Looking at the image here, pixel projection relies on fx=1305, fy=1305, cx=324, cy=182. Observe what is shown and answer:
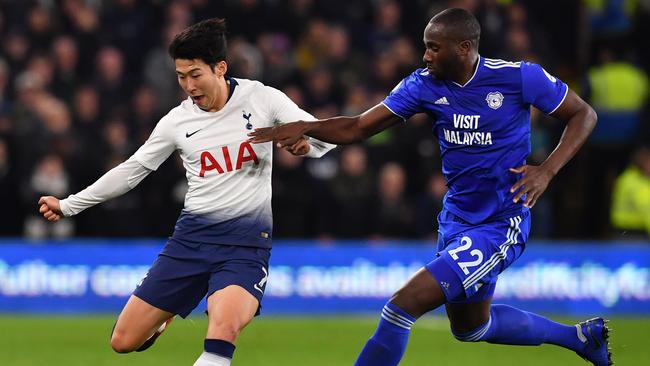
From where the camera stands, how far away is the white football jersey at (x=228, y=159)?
8430 mm

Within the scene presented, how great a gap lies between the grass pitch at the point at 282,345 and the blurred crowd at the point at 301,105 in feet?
4.92

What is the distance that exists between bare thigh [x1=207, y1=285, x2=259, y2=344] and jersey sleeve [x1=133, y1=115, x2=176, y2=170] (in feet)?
3.48

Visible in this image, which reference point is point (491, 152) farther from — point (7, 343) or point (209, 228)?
point (7, 343)

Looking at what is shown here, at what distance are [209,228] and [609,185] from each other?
36.4 ft

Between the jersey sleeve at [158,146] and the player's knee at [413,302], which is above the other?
the jersey sleeve at [158,146]

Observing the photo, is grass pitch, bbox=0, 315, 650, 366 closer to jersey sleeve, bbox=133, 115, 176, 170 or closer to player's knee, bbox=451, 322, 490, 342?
player's knee, bbox=451, 322, 490, 342

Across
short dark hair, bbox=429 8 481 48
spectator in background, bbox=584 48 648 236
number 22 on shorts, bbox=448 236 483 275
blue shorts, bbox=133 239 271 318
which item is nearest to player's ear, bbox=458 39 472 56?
short dark hair, bbox=429 8 481 48

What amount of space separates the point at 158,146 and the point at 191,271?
86cm

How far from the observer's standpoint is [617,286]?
15844 millimetres

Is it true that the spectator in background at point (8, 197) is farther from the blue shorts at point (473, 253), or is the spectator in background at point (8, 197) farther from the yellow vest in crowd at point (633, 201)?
the blue shorts at point (473, 253)

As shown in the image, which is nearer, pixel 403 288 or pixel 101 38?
pixel 403 288

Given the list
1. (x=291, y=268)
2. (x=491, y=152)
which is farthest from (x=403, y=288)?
(x=291, y=268)

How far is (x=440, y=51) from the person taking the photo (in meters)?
8.18

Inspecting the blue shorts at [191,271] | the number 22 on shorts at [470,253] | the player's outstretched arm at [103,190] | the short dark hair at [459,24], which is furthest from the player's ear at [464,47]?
the player's outstretched arm at [103,190]
